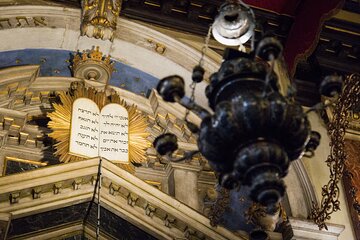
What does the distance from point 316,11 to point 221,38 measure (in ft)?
9.56

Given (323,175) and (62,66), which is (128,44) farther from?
(323,175)

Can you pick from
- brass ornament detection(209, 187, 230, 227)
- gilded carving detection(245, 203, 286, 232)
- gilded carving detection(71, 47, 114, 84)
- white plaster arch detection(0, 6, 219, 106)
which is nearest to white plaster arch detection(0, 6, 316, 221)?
white plaster arch detection(0, 6, 219, 106)

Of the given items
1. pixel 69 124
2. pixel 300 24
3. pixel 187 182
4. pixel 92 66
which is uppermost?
pixel 300 24

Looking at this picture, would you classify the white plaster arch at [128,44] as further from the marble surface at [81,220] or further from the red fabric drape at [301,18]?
the marble surface at [81,220]

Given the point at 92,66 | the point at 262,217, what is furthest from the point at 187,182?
the point at 92,66

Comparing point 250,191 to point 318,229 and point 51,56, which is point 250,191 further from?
point 51,56

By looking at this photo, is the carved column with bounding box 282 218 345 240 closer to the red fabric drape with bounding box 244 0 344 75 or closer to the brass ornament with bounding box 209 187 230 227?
the brass ornament with bounding box 209 187 230 227

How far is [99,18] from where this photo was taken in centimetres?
696

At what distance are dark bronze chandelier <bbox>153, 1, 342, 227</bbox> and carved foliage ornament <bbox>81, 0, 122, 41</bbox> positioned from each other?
3.14m

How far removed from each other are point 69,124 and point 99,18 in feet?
3.97

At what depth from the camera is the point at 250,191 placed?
362cm

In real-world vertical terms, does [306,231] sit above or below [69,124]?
below

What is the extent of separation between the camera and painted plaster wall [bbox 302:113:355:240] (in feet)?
22.3

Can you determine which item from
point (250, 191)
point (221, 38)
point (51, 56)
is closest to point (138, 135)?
point (51, 56)
